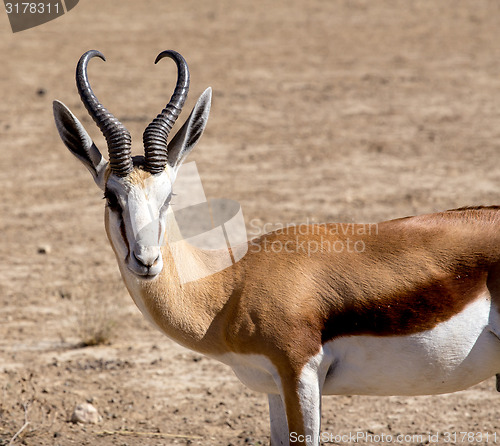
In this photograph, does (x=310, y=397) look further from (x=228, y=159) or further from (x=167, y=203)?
(x=228, y=159)

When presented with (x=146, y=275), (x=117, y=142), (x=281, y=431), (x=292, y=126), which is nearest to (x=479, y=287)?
(x=281, y=431)

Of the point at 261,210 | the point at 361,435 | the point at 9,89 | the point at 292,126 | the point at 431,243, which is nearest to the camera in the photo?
the point at 431,243

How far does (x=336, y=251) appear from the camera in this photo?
204 inches

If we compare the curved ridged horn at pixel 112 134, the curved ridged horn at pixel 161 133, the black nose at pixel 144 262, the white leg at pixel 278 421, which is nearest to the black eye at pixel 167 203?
the curved ridged horn at pixel 161 133

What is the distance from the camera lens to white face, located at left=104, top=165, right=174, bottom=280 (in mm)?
4699

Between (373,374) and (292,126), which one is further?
(292,126)

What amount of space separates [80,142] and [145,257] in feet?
3.33

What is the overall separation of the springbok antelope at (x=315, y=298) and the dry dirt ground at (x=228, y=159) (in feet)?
5.33

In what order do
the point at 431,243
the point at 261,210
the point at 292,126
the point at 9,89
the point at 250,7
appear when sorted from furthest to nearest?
the point at 250,7 → the point at 9,89 → the point at 292,126 → the point at 261,210 → the point at 431,243

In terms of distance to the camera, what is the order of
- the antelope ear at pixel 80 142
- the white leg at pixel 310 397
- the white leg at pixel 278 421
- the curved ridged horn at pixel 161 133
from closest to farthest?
the white leg at pixel 310 397, the curved ridged horn at pixel 161 133, the antelope ear at pixel 80 142, the white leg at pixel 278 421

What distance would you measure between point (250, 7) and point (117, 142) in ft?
63.5

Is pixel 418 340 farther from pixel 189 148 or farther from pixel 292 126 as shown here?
pixel 292 126

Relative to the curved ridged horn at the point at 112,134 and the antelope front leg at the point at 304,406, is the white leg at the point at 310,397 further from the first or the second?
the curved ridged horn at the point at 112,134

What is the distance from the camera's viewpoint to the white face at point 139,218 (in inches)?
185
